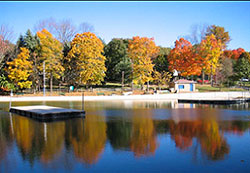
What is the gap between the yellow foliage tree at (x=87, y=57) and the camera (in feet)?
140

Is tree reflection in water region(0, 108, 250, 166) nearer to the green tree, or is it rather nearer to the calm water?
the calm water

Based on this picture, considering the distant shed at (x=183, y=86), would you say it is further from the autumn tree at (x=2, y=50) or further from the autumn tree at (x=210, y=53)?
the autumn tree at (x=2, y=50)

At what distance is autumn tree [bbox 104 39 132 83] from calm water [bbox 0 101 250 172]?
3443 cm

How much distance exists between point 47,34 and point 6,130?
34.9 meters

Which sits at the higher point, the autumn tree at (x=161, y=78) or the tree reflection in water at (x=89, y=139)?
the autumn tree at (x=161, y=78)

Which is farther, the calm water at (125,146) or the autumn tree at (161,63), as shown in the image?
the autumn tree at (161,63)

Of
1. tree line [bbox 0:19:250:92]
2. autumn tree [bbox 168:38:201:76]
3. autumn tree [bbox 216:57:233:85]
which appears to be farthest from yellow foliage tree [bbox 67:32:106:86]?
autumn tree [bbox 216:57:233:85]

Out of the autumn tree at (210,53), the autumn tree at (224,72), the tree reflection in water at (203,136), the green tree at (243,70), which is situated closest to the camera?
the tree reflection in water at (203,136)

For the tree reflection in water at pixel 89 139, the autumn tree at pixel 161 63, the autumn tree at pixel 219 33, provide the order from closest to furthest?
the tree reflection in water at pixel 89 139 → the autumn tree at pixel 161 63 → the autumn tree at pixel 219 33

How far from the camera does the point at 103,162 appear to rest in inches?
347

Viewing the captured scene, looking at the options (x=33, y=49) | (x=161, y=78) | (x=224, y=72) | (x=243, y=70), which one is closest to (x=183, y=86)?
(x=161, y=78)

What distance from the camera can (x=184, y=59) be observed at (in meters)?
54.3

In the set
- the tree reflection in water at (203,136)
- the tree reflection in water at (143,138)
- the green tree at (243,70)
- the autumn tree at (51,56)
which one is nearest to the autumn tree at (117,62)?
the autumn tree at (51,56)

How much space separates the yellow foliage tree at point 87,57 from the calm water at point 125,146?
2683 cm
